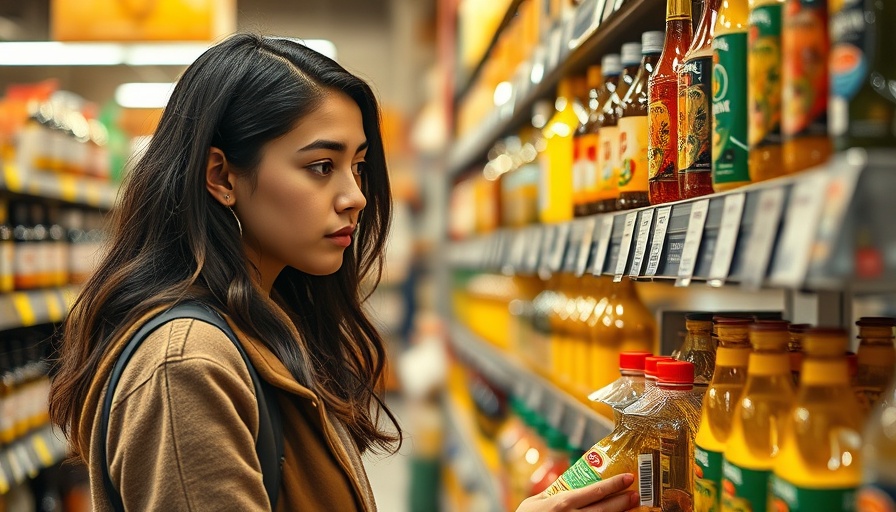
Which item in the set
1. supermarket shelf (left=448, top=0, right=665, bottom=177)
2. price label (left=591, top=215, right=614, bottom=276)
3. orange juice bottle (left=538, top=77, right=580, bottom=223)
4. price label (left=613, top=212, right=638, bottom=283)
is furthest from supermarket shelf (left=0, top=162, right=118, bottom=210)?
price label (left=613, top=212, right=638, bottom=283)

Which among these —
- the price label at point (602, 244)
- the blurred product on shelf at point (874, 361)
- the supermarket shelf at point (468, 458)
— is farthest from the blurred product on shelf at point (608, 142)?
the supermarket shelf at point (468, 458)

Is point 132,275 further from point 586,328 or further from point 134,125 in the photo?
point 134,125

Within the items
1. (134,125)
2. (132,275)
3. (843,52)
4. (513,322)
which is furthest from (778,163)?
(134,125)

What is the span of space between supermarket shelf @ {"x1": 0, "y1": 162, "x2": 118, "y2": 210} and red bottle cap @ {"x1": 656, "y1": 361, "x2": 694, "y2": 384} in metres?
2.12

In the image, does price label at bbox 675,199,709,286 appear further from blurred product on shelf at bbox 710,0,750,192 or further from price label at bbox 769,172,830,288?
price label at bbox 769,172,830,288

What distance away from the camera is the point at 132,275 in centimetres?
148

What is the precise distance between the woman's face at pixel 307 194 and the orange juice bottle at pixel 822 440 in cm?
84

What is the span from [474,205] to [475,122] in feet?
1.14

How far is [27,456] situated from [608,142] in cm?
248

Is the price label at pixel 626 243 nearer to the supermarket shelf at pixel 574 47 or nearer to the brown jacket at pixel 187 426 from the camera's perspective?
the supermarket shelf at pixel 574 47

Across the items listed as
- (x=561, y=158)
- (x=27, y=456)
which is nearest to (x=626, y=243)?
(x=561, y=158)

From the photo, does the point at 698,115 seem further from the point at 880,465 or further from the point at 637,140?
the point at 880,465

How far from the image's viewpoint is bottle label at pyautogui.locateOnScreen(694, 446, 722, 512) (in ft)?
3.70

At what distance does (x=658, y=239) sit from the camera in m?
1.23
